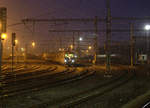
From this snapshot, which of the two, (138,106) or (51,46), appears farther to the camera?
(51,46)

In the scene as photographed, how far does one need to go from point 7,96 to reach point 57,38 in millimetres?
34135

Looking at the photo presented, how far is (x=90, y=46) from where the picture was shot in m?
42.5

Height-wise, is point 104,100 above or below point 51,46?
below

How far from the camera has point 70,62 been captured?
3344 centimetres

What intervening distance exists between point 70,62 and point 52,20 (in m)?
8.89

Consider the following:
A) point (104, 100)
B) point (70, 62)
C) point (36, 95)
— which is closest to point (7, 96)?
point (36, 95)

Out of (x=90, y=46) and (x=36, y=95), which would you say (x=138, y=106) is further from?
(x=90, y=46)

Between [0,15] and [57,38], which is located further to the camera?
[57,38]

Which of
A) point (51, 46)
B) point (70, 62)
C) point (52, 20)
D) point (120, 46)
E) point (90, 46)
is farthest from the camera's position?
point (51, 46)

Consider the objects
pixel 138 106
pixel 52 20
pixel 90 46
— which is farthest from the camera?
pixel 90 46

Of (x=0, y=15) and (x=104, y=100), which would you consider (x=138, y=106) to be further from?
(x=0, y=15)

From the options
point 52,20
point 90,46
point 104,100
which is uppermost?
point 52,20

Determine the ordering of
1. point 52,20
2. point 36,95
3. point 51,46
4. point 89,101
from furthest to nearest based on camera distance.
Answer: point 51,46 → point 52,20 → point 36,95 → point 89,101

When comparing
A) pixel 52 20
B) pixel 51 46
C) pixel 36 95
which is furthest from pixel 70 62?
pixel 36 95
